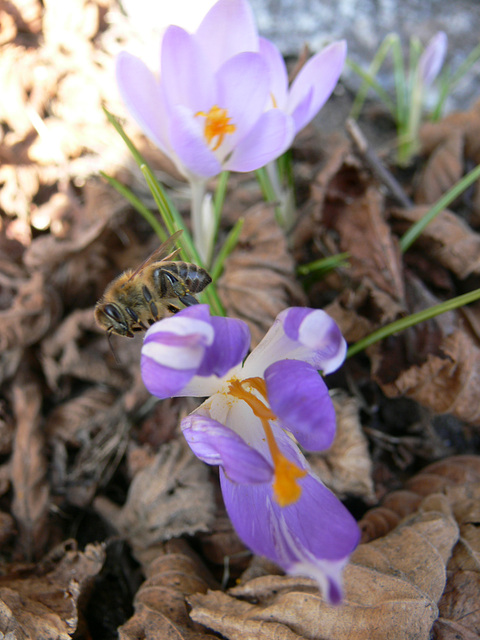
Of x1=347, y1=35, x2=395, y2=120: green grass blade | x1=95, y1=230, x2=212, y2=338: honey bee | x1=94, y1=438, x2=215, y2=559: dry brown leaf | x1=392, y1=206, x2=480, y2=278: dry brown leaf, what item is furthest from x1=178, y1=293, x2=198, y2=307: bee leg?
x1=347, y1=35, x2=395, y2=120: green grass blade

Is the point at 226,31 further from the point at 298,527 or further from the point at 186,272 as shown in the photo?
the point at 298,527

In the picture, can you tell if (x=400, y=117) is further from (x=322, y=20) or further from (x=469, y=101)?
(x=322, y=20)

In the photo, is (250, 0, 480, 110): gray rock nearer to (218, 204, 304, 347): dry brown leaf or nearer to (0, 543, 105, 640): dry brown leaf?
(218, 204, 304, 347): dry brown leaf

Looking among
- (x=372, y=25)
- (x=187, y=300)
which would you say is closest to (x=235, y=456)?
(x=187, y=300)

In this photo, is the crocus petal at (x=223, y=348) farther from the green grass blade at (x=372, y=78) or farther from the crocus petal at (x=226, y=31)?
the green grass blade at (x=372, y=78)

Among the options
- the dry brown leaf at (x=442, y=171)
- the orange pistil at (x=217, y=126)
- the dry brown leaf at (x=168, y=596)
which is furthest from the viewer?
the dry brown leaf at (x=442, y=171)

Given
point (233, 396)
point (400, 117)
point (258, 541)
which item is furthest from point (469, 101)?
point (258, 541)

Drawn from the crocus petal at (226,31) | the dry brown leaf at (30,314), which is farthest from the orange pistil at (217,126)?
the dry brown leaf at (30,314)
